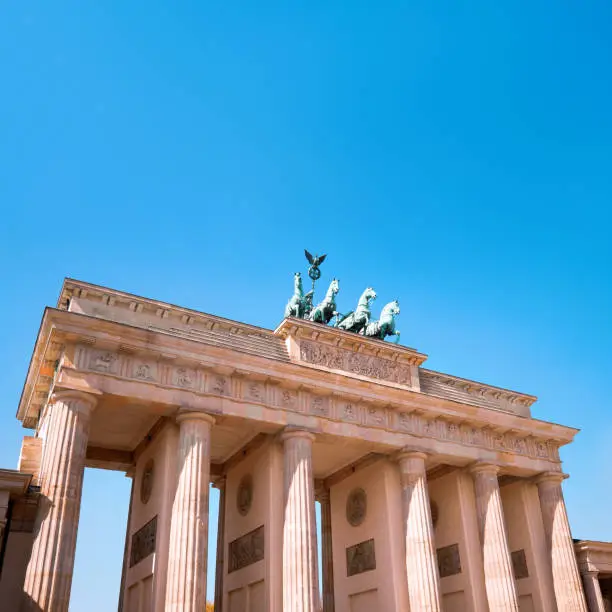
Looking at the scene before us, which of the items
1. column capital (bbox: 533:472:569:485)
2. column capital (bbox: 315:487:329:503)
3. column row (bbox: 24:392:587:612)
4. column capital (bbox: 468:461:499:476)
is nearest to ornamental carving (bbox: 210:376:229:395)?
column row (bbox: 24:392:587:612)

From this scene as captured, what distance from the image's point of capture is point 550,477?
30.9m

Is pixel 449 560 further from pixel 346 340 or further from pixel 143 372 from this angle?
pixel 143 372

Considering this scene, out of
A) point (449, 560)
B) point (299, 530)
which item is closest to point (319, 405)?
point (299, 530)

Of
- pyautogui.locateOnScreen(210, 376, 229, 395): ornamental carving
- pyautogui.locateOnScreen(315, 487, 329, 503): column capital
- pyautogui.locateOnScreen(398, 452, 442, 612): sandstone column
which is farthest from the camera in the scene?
pyautogui.locateOnScreen(315, 487, 329, 503): column capital

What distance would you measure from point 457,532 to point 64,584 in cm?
1752

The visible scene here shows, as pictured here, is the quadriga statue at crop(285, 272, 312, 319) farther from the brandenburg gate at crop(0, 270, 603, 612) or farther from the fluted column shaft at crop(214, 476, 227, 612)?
the fluted column shaft at crop(214, 476, 227, 612)

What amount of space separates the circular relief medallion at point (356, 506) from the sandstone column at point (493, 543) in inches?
194

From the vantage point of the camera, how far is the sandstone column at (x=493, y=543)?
1046 inches

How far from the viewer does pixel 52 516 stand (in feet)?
62.0

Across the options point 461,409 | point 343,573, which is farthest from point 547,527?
point 343,573

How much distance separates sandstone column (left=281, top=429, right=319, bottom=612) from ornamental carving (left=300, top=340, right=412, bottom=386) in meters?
3.61

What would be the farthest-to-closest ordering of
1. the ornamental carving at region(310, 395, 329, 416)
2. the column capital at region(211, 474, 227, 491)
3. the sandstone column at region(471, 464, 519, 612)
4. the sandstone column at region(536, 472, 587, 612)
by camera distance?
1. the column capital at region(211, 474, 227, 491)
2. the sandstone column at region(536, 472, 587, 612)
3. the sandstone column at region(471, 464, 519, 612)
4. the ornamental carving at region(310, 395, 329, 416)

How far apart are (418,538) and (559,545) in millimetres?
8206

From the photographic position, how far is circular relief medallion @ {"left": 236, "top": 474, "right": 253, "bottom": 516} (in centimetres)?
2633
